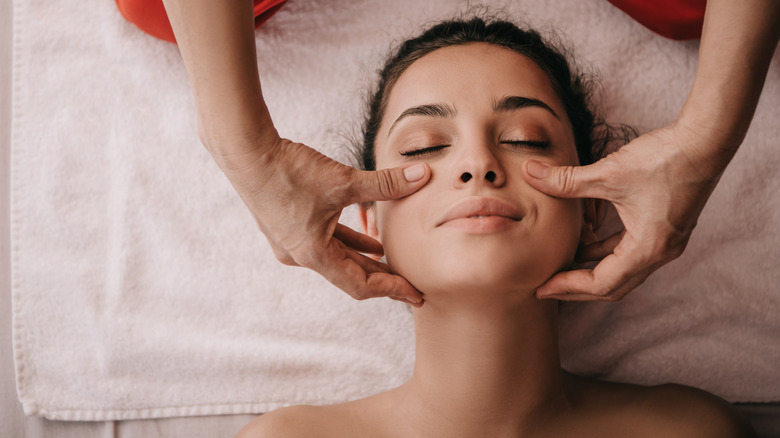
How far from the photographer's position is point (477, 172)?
1009 millimetres

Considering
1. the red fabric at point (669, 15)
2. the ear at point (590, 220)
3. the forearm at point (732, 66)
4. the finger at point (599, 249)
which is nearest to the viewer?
the forearm at point (732, 66)

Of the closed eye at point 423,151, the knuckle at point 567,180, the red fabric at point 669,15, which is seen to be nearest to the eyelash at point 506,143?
the closed eye at point 423,151

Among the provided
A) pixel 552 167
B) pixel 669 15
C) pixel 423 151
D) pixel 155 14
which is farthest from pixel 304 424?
pixel 669 15

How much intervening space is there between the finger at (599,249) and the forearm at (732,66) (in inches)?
9.8

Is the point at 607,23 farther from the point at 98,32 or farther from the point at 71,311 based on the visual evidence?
the point at 71,311

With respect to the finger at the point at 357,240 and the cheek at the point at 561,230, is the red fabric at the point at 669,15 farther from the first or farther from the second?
the finger at the point at 357,240

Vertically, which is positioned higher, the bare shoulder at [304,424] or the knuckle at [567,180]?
the knuckle at [567,180]

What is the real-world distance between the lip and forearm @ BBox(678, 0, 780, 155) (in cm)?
32

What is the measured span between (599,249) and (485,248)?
1.01ft

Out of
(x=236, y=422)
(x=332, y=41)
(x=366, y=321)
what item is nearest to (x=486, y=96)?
(x=332, y=41)

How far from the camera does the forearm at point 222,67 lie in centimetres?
94

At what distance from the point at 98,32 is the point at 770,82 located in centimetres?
171

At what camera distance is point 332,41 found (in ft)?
4.99

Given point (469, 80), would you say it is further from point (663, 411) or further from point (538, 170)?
point (663, 411)
